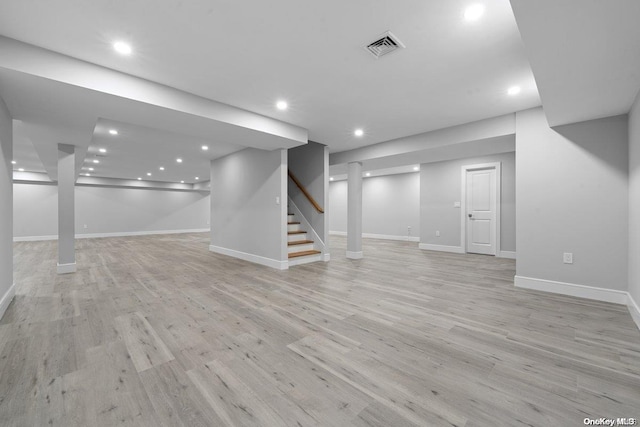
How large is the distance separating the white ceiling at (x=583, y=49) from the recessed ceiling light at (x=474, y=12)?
40 centimetres

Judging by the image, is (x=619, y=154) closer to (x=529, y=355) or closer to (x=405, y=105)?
(x=405, y=105)

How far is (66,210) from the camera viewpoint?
4.65 meters

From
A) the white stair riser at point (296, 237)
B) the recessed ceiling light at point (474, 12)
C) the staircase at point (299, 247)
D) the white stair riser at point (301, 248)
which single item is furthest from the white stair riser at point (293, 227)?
the recessed ceiling light at point (474, 12)

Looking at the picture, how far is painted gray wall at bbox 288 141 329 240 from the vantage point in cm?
580

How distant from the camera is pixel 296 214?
6.55 meters

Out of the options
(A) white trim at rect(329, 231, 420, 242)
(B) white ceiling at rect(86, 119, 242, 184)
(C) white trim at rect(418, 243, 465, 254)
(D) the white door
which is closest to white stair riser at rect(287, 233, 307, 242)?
(B) white ceiling at rect(86, 119, 242, 184)

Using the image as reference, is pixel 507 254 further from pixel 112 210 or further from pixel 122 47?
pixel 112 210

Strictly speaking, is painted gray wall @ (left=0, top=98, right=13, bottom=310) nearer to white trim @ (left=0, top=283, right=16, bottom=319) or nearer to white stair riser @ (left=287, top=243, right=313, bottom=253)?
white trim @ (left=0, top=283, right=16, bottom=319)

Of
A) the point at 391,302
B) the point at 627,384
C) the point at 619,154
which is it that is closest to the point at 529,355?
the point at 627,384

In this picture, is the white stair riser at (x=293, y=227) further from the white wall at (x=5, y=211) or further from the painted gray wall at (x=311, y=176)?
the white wall at (x=5, y=211)

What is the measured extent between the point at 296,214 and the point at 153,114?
385 cm

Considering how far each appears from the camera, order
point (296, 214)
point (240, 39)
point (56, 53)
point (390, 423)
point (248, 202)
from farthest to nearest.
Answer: point (296, 214) < point (248, 202) < point (56, 53) < point (240, 39) < point (390, 423)

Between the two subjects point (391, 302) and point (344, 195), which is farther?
point (344, 195)

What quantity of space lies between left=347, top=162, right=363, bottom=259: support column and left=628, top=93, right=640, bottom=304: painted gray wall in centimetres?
410
